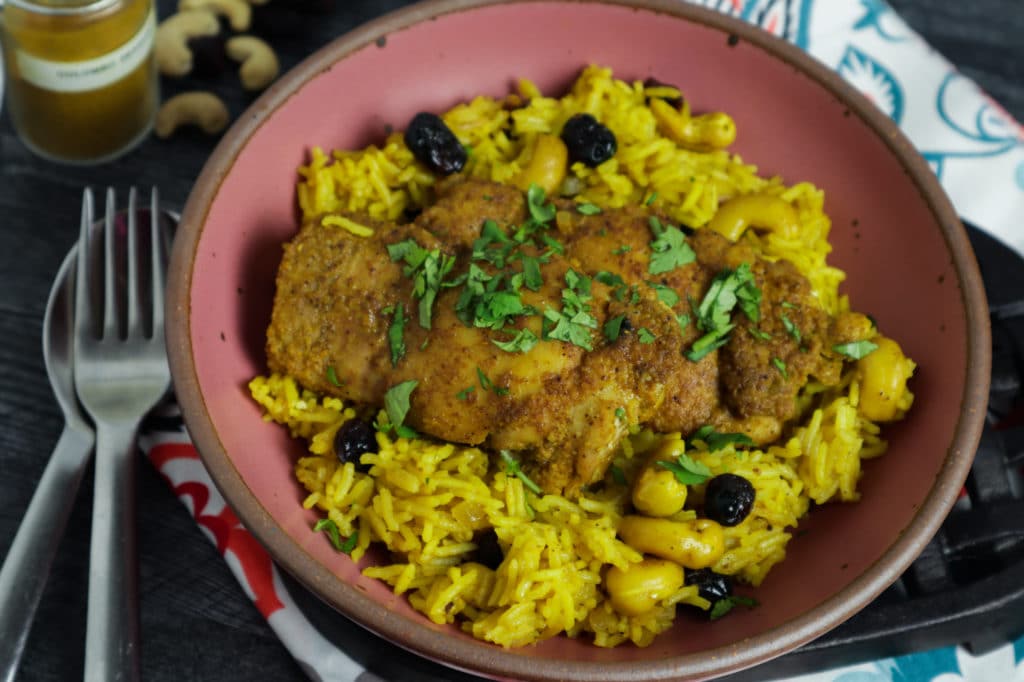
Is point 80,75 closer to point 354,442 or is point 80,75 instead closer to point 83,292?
point 83,292

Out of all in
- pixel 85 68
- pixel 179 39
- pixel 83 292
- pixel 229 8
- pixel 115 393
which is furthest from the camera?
pixel 229 8

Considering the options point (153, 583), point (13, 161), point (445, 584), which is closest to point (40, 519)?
point (153, 583)

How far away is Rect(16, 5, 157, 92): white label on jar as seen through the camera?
12.1 ft

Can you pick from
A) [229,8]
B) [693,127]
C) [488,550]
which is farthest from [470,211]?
[229,8]

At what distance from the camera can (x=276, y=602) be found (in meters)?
3.14

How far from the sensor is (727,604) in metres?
2.92

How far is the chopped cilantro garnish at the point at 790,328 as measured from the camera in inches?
121

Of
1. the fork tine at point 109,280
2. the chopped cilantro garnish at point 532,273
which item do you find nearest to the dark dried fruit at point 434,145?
the chopped cilantro garnish at point 532,273

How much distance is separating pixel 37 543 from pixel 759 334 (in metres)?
2.24

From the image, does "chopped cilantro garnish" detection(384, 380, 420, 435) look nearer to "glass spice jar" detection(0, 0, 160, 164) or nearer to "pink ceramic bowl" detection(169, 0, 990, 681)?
"pink ceramic bowl" detection(169, 0, 990, 681)

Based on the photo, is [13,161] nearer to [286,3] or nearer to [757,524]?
[286,3]

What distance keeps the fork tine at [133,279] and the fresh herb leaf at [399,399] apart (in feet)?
3.43

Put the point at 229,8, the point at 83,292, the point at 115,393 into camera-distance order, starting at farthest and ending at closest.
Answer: the point at 229,8
the point at 83,292
the point at 115,393

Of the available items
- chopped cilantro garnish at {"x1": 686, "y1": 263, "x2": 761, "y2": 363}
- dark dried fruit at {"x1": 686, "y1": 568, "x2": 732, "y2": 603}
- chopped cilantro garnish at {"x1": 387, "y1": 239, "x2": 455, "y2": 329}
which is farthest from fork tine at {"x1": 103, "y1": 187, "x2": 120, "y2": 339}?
dark dried fruit at {"x1": 686, "y1": 568, "x2": 732, "y2": 603}
